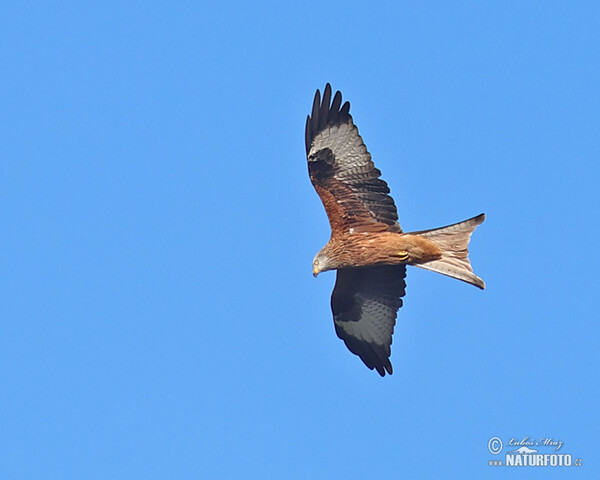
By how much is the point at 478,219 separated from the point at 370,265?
1.41m

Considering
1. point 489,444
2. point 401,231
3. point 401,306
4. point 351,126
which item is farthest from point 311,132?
point 489,444

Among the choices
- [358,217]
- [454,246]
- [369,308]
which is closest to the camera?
[358,217]

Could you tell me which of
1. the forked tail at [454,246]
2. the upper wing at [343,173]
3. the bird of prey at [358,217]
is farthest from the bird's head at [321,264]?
the forked tail at [454,246]

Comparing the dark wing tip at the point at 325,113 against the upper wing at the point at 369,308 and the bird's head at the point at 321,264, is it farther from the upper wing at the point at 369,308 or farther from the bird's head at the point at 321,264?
the upper wing at the point at 369,308

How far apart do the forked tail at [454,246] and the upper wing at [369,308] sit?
0.67 metres

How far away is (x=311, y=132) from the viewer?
13.4 meters

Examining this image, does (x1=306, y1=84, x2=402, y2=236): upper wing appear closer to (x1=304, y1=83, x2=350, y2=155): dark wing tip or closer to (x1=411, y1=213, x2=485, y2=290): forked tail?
(x1=304, y1=83, x2=350, y2=155): dark wing tip

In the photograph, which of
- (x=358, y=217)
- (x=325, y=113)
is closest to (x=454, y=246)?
(x=358, y=217)

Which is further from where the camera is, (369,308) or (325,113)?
(369,308)

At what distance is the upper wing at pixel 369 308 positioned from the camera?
1425cm

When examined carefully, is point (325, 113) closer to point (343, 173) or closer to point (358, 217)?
point (343, 173)

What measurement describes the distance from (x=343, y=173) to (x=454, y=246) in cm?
A: 163

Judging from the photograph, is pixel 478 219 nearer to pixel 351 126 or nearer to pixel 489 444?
pixel 351 126

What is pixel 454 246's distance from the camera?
13547 mm
